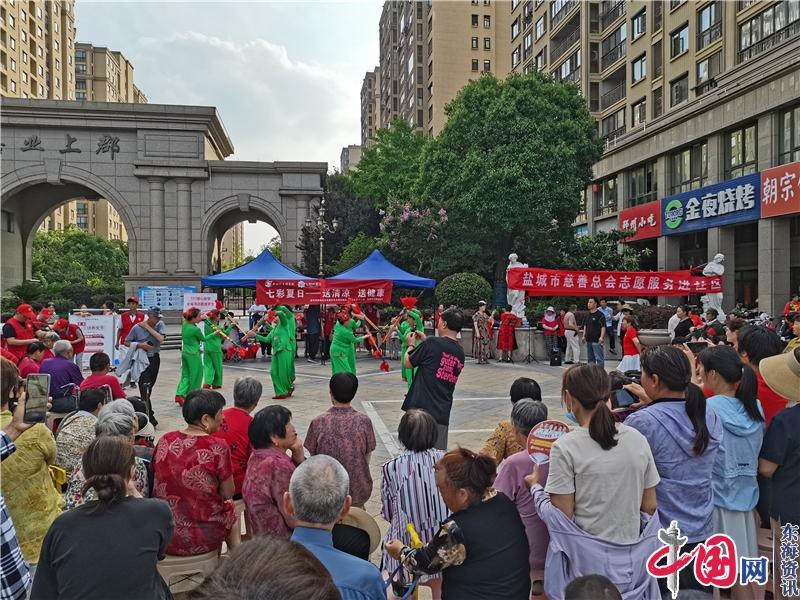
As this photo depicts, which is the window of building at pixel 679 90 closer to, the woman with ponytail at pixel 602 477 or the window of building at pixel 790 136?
the window of building at pixel 790 136

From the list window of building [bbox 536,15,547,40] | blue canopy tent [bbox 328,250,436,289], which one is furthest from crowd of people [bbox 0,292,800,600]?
window of building [bbox 536,15,547,40]

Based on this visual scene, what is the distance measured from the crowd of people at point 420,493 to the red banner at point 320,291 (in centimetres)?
1110

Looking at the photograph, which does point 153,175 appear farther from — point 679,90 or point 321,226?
point 679,90

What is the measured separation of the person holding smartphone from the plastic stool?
31.4 inches

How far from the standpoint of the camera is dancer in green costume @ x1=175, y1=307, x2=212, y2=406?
944cm

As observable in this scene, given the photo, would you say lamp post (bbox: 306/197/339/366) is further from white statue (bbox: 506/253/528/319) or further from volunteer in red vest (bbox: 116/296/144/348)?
volunteer in red vest (bbox: 116/296/144/348)

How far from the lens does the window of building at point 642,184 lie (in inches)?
1169

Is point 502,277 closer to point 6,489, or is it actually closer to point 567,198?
point 567,198

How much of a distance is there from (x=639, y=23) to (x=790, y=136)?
14353 mm

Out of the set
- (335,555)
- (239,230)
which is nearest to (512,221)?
(335,555)

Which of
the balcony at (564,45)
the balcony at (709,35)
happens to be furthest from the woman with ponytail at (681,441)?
the balcony at (564,45)

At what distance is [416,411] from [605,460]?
1117 mm

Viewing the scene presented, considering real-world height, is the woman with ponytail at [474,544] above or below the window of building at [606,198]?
below

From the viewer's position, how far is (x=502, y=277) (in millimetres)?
23875
